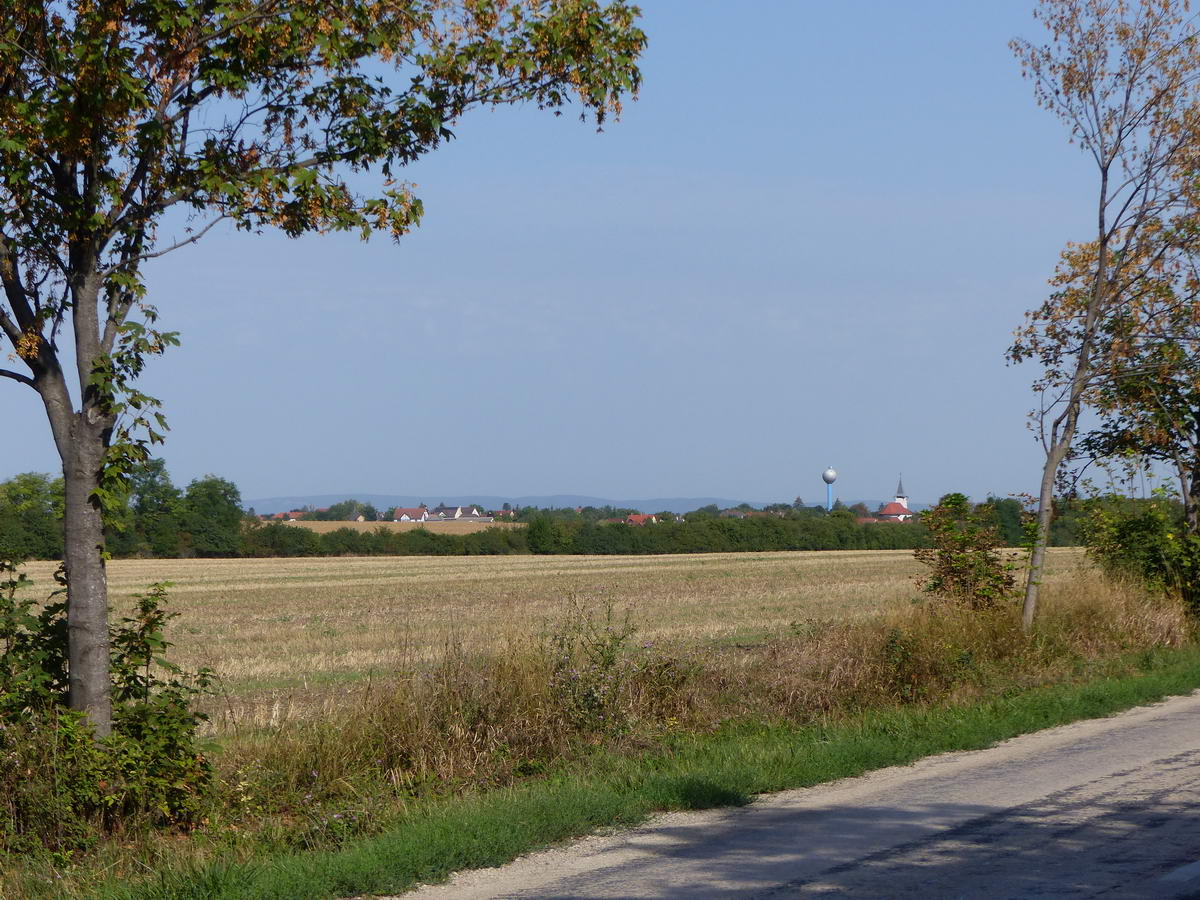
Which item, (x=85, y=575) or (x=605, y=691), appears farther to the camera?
(x=605, y=691)

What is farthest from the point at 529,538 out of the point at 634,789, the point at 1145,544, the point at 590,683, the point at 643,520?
the point at 634,789

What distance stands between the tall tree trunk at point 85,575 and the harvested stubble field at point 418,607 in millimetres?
1774

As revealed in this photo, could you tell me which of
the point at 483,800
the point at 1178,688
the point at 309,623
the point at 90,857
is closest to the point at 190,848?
the point at 90,857

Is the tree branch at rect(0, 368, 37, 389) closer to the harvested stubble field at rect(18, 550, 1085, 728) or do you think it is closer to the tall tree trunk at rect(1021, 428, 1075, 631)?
the harvested stubble field at rect(18, 550, 1085, 728)

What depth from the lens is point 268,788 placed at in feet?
28.6

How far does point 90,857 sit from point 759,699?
6.69m

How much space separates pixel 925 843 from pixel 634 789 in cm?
224

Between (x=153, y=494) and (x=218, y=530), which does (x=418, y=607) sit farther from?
(x=218, y=530)

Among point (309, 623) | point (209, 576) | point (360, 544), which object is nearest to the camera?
point (309, 623)

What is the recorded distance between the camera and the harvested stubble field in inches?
627

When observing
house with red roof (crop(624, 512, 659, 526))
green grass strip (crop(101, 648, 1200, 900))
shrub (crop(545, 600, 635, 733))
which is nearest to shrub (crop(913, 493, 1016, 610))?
green grass strip (crop(101, 648, 1200, 900))

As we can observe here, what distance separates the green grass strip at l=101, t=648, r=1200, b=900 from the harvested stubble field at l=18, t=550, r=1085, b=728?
2.23 m

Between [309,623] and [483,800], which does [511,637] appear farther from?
[309,623]

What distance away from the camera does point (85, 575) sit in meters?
7.51
